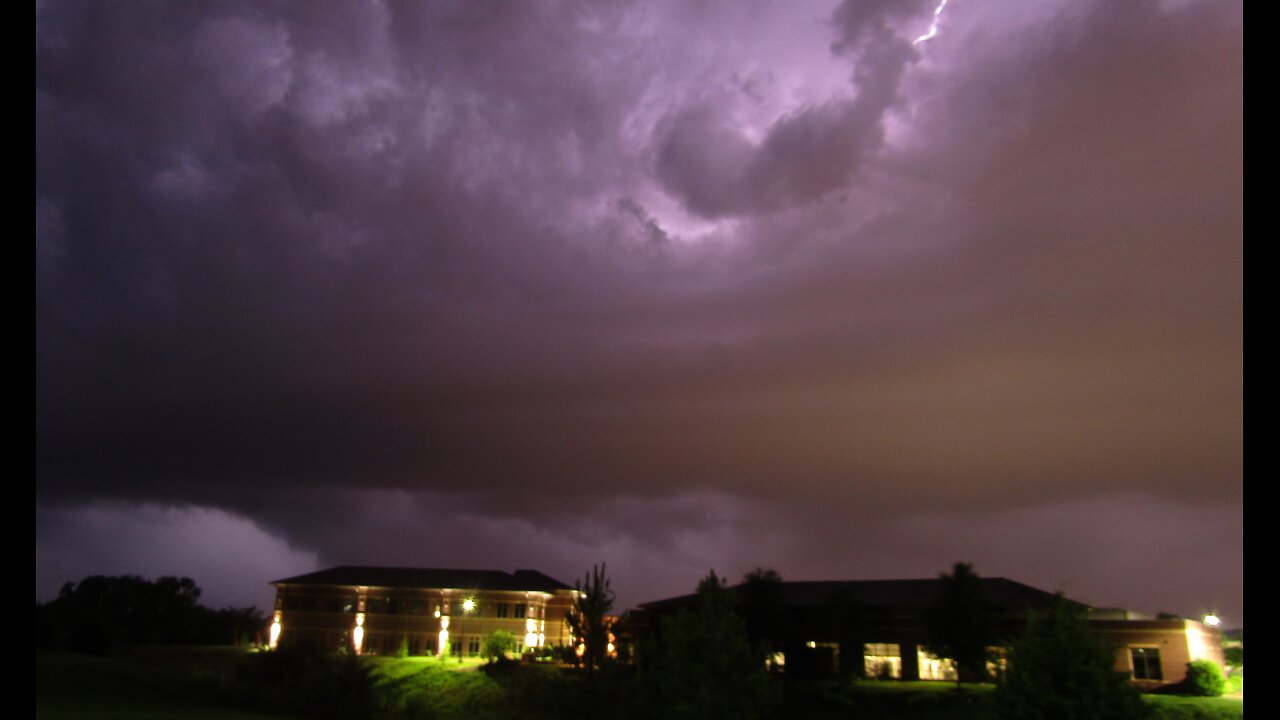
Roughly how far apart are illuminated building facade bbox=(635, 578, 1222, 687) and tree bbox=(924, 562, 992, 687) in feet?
2.93

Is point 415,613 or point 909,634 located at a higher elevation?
point 909,634

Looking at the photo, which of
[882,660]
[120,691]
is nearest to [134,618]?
[120,691]

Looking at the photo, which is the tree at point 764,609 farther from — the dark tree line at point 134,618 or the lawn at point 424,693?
the dark tree line at point 134,618

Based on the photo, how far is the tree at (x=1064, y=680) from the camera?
917 inches

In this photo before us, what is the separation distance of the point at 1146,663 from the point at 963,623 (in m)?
13.7

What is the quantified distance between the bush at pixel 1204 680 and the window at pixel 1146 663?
2.48 meters

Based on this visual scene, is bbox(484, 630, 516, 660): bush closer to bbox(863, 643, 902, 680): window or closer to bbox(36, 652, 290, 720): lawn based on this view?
bbox(36, 652, 290, 720): lawn

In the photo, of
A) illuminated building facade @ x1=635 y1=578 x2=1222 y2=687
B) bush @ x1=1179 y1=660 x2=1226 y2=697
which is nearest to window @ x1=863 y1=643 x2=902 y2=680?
illuminated building facade @ x1=635 y1=578 x2=1222 y2=687

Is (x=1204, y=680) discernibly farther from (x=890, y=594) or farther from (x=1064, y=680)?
(x=1064, y=680)

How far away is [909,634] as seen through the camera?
6138 cm

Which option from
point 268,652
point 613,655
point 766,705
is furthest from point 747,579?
point 268,652
